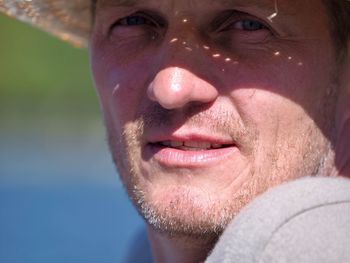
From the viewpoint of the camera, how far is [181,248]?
4.98 feet

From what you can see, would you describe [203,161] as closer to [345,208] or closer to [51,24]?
[345,208]

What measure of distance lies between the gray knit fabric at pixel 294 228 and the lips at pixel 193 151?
335mm

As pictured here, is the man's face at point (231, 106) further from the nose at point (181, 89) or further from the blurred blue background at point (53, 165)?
the blurred blue background at point (53, 165)

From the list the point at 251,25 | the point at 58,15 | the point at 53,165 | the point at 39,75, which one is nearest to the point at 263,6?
the point at 251,25

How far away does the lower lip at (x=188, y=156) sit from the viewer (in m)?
1.39

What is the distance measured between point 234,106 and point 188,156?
0.12 m

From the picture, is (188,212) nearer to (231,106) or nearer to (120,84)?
(231,106)

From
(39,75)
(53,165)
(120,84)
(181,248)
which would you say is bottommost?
(39,75)

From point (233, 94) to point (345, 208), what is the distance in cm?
41

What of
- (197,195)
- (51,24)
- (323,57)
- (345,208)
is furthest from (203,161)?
(51,24)

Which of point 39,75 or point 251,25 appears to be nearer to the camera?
point 251,25

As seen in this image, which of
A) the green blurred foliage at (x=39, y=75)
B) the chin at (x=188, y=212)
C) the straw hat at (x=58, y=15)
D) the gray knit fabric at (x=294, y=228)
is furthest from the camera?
the green blurred foliage at (x=39, y=75)

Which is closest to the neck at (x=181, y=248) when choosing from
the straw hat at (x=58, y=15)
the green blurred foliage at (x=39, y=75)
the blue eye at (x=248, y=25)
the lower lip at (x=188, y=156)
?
the lower lip at (x=188, y=156)

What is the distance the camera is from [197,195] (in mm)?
1362
